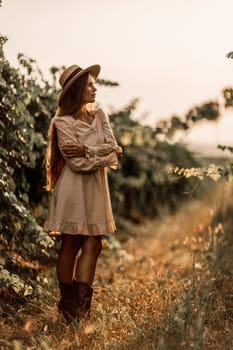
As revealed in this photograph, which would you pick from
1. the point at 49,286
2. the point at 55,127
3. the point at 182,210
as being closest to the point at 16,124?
the point at 55,127

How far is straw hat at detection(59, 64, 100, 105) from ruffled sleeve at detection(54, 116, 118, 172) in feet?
0.80

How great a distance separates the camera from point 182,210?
41.5 ft

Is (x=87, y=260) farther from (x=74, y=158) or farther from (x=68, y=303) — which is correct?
(x=74, y=158)

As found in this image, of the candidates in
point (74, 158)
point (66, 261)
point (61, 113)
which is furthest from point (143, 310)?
point (61, 113)

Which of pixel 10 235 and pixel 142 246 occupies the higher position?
pixel 10 235

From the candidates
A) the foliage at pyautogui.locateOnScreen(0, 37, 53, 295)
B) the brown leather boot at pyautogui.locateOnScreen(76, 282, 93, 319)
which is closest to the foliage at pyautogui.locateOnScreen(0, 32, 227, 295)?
the foliage at pyautogui.locateOnScreen(0, 37, 53, 295)

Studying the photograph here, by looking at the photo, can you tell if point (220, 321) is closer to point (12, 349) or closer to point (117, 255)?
point (12, 349)

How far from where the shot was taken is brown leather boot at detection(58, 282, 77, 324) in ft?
17.3

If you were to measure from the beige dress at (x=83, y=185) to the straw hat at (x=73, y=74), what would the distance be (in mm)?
250

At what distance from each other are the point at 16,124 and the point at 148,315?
6.85 ft

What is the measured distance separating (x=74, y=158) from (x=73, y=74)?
0.72 meters

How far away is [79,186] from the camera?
534cm

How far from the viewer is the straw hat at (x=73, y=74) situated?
17.6 feet

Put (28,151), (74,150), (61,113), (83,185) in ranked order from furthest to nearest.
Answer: (28,151)
(61,113)
(83,185)
(74,150)
